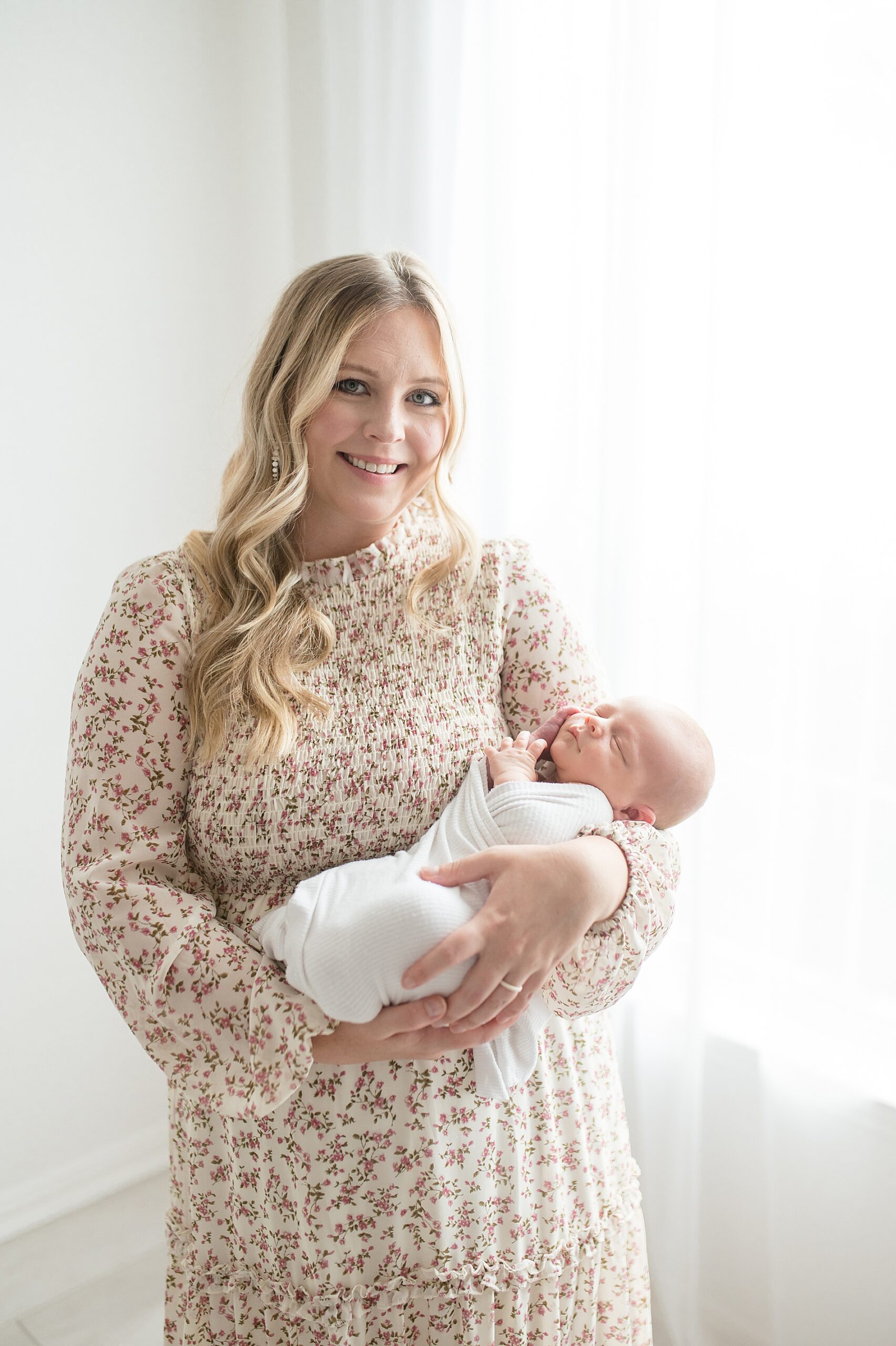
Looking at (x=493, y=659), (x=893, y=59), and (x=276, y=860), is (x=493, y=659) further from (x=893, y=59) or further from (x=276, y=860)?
(x=893, y=59)

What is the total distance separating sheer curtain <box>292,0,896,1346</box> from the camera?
1.69m

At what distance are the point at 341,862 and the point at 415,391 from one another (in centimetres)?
74

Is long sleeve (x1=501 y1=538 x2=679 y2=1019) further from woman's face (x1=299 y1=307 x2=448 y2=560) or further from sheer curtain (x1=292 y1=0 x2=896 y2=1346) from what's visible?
sheer curtain (x1=292 y1=0 x2=896 y2=1346)

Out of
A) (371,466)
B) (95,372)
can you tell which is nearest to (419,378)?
(371,466)

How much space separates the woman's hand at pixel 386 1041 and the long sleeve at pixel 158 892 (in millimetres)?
27

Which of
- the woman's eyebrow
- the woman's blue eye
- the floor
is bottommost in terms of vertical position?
the floor

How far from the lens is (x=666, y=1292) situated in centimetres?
210

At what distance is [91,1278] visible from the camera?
2486mm

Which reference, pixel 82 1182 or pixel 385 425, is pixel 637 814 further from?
pixel 82 1182

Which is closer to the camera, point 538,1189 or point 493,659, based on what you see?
point 538,1189

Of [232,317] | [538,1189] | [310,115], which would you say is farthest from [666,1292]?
[310,115]

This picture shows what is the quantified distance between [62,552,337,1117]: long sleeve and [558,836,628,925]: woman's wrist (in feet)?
1.16

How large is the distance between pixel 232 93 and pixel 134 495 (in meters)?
1.15

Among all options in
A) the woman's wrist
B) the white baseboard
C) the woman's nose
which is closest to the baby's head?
the woman's wrist
